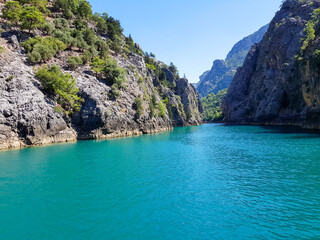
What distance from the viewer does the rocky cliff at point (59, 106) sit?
39.9m

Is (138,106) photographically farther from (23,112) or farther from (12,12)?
(12,12)

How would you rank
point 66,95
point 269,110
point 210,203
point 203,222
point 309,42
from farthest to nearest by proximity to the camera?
1. point 269,110
2. point 309,42
3. point 66,95
4. point 210,203
5. point 203,222

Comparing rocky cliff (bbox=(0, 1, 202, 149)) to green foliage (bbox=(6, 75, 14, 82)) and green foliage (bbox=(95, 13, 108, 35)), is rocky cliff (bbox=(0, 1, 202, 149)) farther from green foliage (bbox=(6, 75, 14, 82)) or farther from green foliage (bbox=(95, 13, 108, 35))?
green foliage (bbox=(95, 13, 108, 35))

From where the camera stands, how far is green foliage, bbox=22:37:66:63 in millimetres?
50688

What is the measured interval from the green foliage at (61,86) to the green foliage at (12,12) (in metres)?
23.4

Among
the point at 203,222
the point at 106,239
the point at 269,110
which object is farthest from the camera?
the point at 269,110

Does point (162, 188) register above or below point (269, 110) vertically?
below

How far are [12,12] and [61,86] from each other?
31164 mm

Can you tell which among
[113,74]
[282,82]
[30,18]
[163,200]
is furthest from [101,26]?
[163,200]

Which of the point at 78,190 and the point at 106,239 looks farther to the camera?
the point at 78,190

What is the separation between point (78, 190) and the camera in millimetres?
16062

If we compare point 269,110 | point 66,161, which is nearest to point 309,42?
point 269,110

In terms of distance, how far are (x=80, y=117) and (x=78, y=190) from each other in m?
39.8

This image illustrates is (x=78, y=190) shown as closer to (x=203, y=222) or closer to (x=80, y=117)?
(x=203, y=222)
